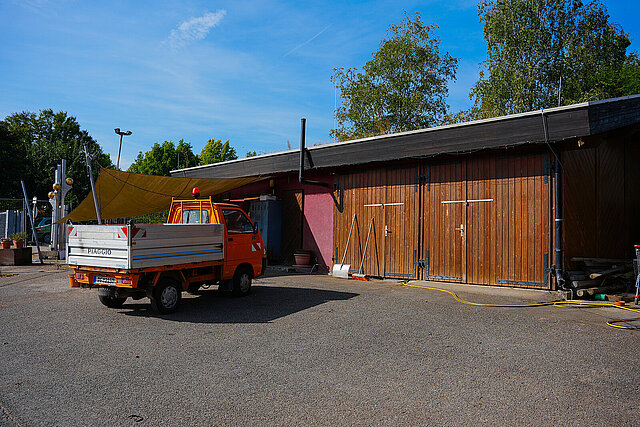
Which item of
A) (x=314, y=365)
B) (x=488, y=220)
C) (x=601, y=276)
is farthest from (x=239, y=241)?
(x=601, y=276)

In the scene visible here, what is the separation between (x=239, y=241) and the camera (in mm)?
8977

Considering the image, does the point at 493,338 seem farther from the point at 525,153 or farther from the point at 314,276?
the point at 314,276

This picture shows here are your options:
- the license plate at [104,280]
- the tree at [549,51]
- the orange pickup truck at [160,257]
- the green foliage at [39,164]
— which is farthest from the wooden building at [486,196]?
the green foliage at [39,164]

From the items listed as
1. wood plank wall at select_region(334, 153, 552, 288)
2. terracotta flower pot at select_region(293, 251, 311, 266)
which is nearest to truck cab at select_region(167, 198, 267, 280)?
wood plank wall at select_region(334, 153, 552, 288)

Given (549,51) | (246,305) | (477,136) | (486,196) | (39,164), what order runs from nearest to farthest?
1. (246,305)
2. (477,136)
3. (486,196)
4. (549,51)
5. (39,164)

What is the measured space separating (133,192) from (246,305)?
6.25 meters

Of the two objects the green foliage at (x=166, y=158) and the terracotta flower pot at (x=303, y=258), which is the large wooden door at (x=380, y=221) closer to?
the terracotta flower pot at (x=303, y=258)

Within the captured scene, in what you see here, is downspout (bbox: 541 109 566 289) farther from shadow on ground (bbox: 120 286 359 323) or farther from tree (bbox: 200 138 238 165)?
tree (bbox: 200 138 238 165)

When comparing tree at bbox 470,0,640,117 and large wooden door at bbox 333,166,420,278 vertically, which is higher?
tree at bbox 470,0,640,117

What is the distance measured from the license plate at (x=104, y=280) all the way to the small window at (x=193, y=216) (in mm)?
2273

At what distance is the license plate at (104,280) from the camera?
281 inches

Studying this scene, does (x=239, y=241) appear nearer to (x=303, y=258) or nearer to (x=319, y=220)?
→ (x=303, y=258)

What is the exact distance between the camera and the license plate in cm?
714

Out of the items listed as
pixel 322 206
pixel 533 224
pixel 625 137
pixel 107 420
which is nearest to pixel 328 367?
pixel 107 420
